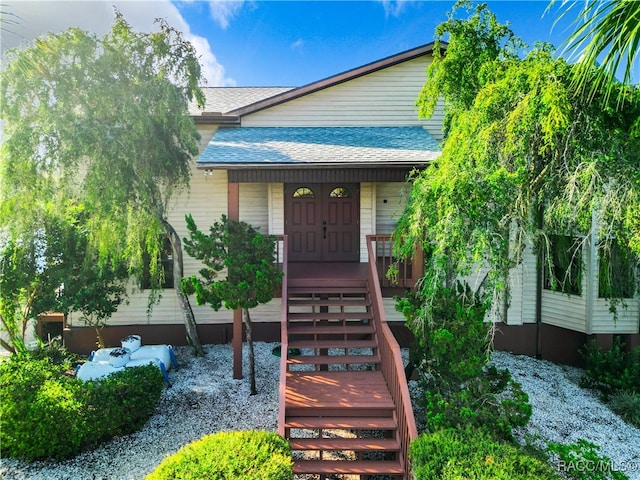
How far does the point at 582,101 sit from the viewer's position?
5121 millimetres

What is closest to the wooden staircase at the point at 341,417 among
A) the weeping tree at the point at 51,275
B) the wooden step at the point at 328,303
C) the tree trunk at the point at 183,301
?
the wooden step at the point at 328,303

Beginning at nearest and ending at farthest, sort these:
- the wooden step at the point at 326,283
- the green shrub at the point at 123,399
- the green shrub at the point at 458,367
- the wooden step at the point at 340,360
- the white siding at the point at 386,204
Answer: the green shrub at the point at 458,367 → the green shrub at the point at 123,399 → the wooden step at the point at 340,360 → the wooden step at the point at 326,283 → the white siding at the point at 386,204

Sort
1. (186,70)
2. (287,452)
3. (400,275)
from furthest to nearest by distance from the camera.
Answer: (400,275)
(186,70)
(287,452)

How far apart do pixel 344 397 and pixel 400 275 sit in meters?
3.10

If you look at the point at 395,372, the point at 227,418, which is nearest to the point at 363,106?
the point at 395,372

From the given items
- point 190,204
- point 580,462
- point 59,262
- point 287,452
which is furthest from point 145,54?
point 580,462

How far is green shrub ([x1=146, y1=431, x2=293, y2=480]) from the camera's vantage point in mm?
3916

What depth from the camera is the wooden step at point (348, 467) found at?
17.2 ft

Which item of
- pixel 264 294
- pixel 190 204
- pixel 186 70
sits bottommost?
pixel 264 294

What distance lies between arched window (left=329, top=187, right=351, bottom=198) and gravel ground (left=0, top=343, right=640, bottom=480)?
14.4ft

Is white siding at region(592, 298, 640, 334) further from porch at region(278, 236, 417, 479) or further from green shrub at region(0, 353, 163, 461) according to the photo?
green shrub at region(0, 353, 163, 461)

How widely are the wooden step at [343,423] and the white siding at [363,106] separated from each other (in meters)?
7.57

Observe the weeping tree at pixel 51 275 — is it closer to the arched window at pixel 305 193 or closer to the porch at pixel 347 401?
the porch at pixel 347 401

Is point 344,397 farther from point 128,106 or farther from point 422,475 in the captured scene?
point 128,106
